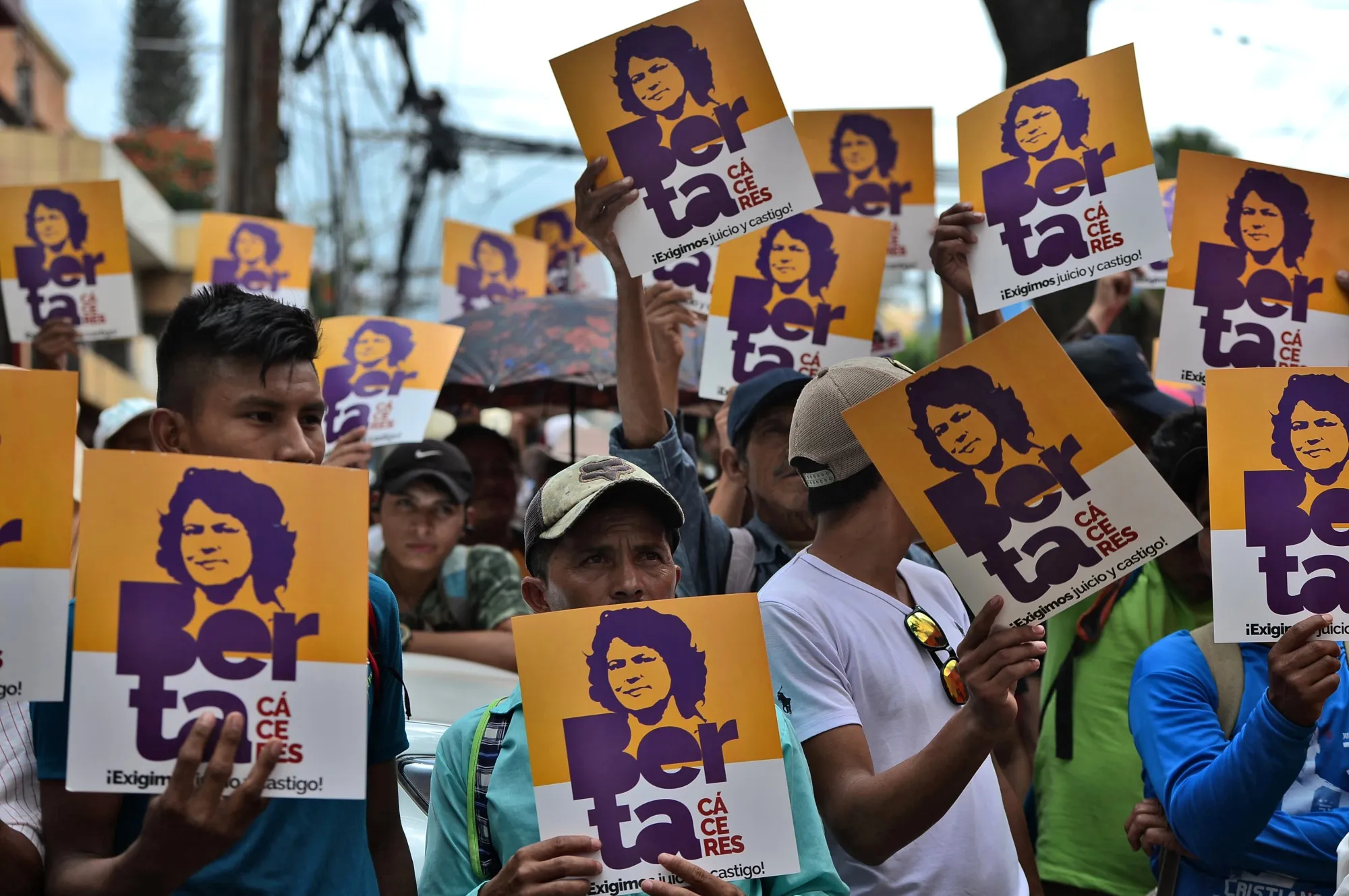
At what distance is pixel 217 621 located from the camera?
2.01 metres

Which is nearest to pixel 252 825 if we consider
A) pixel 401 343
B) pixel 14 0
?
pixel 401 343

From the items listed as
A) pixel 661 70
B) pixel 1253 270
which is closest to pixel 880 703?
pixel 661 70

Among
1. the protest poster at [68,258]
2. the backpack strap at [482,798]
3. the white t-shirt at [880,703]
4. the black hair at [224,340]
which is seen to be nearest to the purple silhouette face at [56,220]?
the protest poster at [68,258]

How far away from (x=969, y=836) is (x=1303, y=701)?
656 millimetres

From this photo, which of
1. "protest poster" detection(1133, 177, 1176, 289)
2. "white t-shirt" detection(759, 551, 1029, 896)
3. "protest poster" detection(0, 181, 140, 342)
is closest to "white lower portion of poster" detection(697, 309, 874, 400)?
"protest poster" detection(1133, 177, 1176, 289)

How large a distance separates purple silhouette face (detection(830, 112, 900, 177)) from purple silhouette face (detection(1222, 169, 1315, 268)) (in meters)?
1.64

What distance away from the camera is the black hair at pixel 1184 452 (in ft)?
10.8

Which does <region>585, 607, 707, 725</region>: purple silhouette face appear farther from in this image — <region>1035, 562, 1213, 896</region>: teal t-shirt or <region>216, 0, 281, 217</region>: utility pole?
<region>216, 0, 281, 217</region>: utility pole

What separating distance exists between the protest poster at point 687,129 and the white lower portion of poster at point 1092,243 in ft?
1.99

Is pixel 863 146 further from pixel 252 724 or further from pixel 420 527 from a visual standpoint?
pixel 252 724

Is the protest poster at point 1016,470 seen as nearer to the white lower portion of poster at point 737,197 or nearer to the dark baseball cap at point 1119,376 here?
the white lower portion of poster at point 737,197

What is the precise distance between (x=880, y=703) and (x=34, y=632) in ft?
4.94

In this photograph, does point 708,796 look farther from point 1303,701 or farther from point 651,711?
point 1303,701

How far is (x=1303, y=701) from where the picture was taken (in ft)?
8.23
